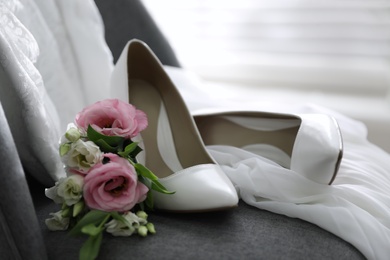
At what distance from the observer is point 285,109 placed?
1077mm

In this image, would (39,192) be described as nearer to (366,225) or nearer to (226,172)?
(226,172)

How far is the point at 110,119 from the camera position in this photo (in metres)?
0.75

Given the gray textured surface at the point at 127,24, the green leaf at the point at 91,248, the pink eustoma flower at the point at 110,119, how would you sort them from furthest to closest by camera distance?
1. the gray textured surface at the point at 127,24
2. the pink eustoma flower at the point at 110,119
3. the green leaf at the point at 91,248

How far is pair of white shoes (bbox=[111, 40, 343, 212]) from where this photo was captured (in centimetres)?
74

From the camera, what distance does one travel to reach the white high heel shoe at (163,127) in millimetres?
762

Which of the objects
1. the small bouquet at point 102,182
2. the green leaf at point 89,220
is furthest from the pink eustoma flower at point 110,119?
the green leaf at point 89,220

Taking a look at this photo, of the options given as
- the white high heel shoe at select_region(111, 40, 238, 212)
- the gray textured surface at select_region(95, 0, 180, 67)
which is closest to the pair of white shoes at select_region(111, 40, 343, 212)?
the white high heel shoe at select_region(111, 40, 238, 212)

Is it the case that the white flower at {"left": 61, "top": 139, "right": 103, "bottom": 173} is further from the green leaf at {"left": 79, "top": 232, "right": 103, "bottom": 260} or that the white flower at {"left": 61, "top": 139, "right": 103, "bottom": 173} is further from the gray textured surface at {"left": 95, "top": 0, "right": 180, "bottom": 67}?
the gray textured surface at {"left": 95, "top": 0, "right": 180, "bottom": 67}

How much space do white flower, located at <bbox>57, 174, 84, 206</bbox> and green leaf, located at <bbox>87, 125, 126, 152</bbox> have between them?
2.0 inches

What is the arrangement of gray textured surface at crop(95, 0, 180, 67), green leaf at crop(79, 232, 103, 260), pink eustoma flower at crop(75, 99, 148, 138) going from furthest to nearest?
gray textured surface at crop(95, 0, 180, 67)
pink eustoma flower at crop(75, 99, 148, 138)
green leaf at crop(79, 232, 103, 260)

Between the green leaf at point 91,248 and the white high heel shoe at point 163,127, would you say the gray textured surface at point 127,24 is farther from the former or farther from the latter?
the green leaf at point 91,248

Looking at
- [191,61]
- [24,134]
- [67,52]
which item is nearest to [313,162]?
[24,134]

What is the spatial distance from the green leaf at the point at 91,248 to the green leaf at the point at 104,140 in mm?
124

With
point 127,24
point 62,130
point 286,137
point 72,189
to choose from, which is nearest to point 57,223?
point 72,189
